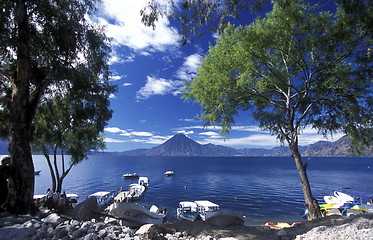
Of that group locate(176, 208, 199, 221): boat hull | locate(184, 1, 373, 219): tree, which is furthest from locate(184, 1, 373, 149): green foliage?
locate(176, 208, 199, 221): boat hull

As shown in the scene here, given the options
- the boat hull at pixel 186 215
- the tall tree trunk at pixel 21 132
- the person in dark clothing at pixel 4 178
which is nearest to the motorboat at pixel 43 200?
the person in dark clothing at pixel 4 178

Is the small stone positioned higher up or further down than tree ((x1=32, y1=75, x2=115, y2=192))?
further down

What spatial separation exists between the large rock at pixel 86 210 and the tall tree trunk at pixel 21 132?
1.78 m

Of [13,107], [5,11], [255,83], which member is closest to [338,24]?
[255,83]

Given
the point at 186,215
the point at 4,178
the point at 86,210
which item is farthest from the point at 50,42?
the point at 186,215

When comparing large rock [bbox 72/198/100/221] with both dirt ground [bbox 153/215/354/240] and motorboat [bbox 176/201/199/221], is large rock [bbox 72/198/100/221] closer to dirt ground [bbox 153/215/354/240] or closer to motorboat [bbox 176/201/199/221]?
dirt ground [bbox 153/215/354/240]

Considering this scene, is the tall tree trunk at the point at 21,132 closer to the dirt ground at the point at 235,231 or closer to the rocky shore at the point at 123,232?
the rocky shore at the point at 123,232

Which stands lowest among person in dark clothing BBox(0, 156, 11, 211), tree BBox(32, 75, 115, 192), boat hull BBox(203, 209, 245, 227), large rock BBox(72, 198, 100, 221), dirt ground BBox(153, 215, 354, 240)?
boat hull BBox(203, 209, 245, 227)

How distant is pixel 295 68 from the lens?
11.1 metres

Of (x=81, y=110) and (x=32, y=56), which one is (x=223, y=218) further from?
(x=32, y=56)

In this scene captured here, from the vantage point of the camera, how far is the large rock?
728 cm

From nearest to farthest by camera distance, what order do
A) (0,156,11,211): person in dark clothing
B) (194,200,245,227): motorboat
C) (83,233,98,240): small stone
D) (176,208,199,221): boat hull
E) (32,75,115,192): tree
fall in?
1. (83,233,98,240): small stone
2. (0,156,11,211): person in dark clothing
3. (194,200,245,227): motorboat
4. (32,75,115,192): tree
5. (176,208,199,221): boat hull

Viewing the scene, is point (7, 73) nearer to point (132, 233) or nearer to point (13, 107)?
point (13, 107)

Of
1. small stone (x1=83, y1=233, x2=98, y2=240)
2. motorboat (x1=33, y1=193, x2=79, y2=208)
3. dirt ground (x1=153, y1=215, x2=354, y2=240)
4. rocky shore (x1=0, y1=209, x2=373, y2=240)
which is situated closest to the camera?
small stone (x1=83, y1=233, x2=98, y2=240)
